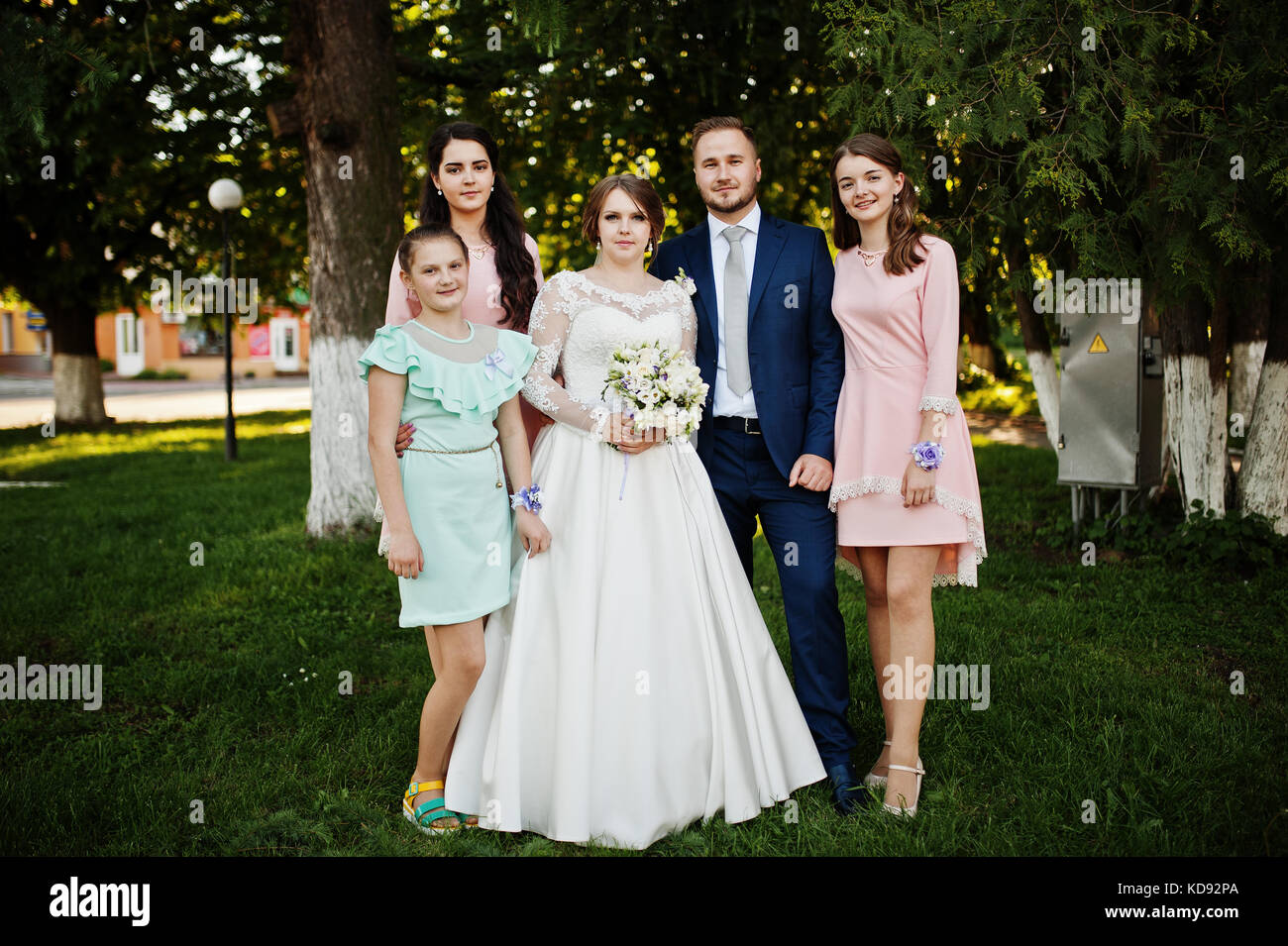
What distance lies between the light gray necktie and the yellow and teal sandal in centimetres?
192

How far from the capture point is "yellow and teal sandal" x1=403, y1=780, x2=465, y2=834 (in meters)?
3.64

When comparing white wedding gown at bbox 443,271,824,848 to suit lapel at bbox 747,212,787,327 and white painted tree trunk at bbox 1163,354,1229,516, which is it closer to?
suit lapel at bbox 747,212,787,327

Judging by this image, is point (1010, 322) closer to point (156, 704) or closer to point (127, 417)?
point (156, 704)

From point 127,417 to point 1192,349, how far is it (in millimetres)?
21753

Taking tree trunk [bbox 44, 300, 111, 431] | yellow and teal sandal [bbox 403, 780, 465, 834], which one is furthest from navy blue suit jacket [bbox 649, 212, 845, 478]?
tree trunk [bbox 44, 300, 111, 431]

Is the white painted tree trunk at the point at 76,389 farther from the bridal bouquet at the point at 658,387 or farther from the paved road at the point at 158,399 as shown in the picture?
the bridal bouquet at the point at 658,387

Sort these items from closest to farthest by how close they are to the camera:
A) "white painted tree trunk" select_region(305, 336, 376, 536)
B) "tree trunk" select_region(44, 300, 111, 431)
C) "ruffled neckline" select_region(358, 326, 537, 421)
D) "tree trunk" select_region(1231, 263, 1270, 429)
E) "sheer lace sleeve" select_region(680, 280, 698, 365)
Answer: "ruffled neckline" select_region(358, 326, 537, 421) → "sheer lace sleeve" select_region(680, 280, 698, 365) → "white painted tree trunk" select_region(305, 336, 376, 536) → "tree trunk" select_region(1231, 263, 1270, 429) → "tree trunk" select_region(44, 300, 111, 431)

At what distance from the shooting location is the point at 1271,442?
721 cm

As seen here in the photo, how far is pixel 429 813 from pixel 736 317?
7.28 ft

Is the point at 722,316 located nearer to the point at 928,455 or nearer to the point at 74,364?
the point at 928,455

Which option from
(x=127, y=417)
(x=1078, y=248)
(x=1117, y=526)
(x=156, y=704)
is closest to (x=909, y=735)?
(x=1078, y=248)

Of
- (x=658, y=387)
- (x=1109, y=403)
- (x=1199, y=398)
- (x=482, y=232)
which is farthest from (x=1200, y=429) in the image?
(x=482, y=232)

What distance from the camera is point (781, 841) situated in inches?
138

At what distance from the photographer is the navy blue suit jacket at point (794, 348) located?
150 inches
